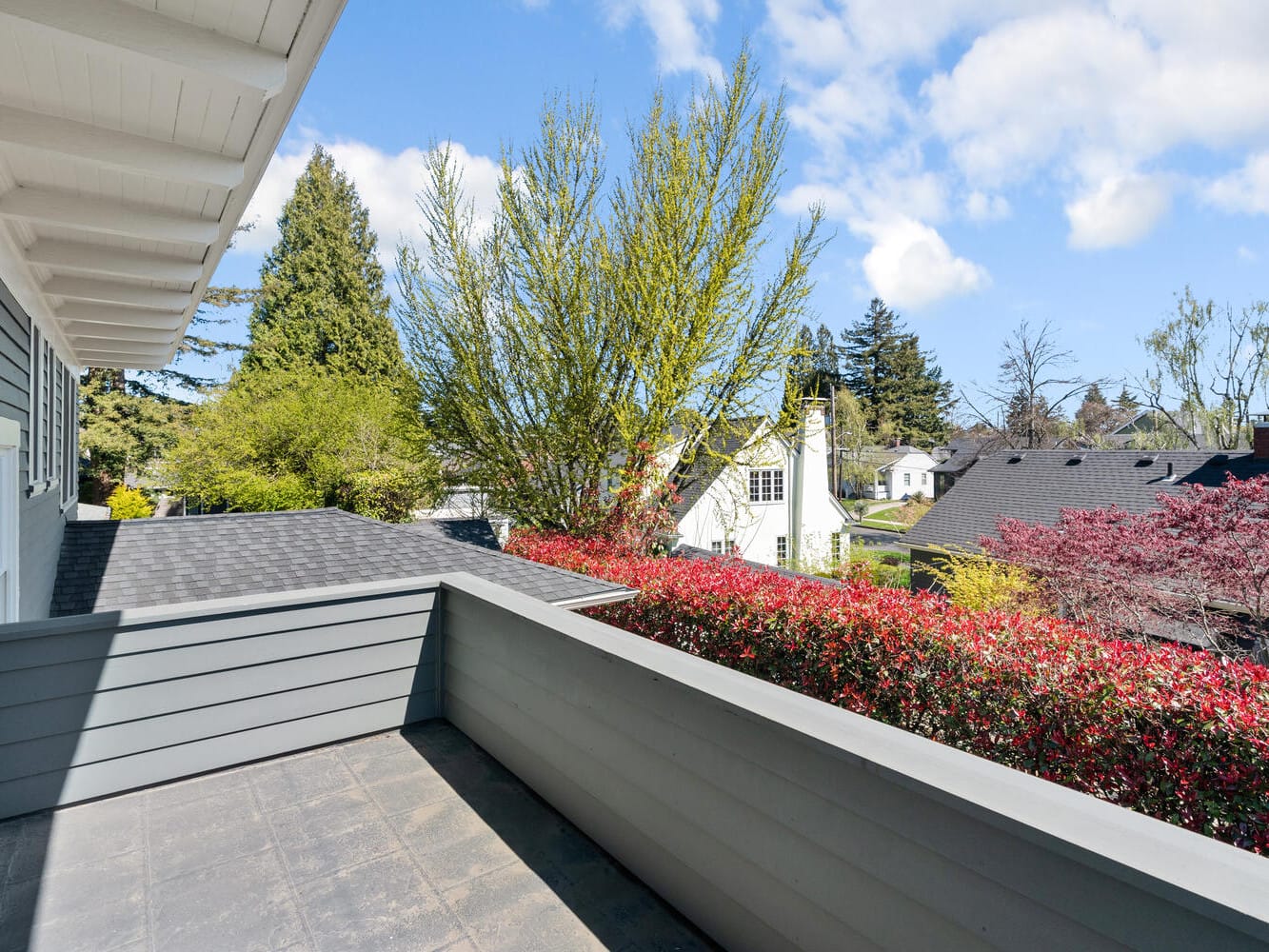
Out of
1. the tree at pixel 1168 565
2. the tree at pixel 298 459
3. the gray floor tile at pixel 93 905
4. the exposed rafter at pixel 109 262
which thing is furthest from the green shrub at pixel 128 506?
the tree at pixel 1168 565

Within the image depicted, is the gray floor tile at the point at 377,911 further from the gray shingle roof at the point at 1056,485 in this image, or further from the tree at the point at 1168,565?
the gray shingle roof at the point at 1056,485

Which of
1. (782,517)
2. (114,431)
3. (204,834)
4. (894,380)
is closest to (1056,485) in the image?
(782,517)

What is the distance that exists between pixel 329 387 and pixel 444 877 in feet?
62.1

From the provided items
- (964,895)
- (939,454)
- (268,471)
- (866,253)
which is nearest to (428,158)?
(268,471)

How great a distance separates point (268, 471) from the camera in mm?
16172

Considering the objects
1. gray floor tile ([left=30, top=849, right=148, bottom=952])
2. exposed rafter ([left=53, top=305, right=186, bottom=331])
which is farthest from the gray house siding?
gray floor tile ([left=30, top=849, right=148, bottom=952])

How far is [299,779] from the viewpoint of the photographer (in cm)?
267

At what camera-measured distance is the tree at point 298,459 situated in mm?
15031

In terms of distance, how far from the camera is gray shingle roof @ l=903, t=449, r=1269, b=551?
13.3 meters

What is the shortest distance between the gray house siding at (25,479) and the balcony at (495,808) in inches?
55.6

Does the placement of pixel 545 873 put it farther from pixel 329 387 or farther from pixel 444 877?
pixel 329 387

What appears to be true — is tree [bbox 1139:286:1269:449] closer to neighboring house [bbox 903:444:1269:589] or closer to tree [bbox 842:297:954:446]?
neighboring house [bbox 903:444:1269:589]

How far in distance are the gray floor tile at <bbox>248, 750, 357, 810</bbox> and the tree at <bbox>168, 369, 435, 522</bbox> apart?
1222 centimetres

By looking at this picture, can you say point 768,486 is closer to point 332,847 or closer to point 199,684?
point 199,684
